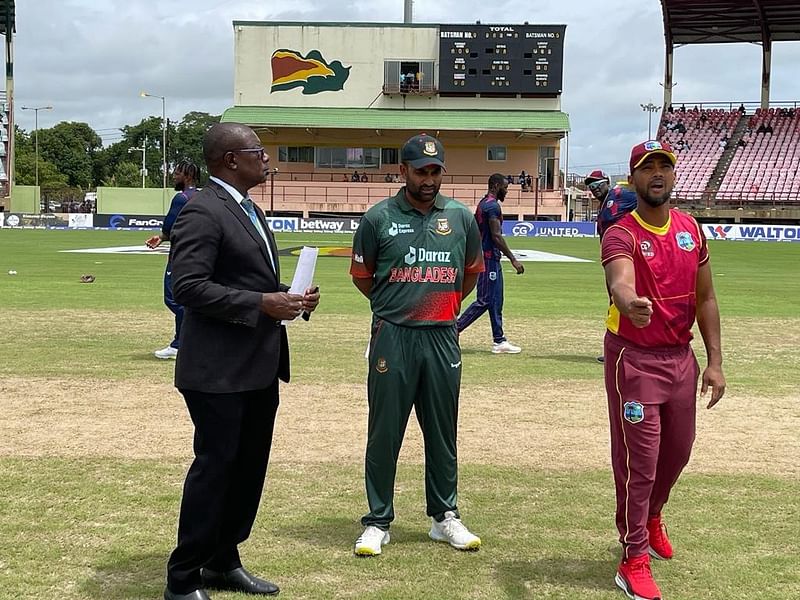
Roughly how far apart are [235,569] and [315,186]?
6159cm

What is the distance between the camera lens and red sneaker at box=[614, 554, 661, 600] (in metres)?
4.32

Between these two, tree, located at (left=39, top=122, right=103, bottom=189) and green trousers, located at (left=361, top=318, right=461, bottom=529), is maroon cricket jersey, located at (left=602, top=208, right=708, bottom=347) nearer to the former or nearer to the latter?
green trousers, located at (left=361, top=318, right=461, bottom=529)

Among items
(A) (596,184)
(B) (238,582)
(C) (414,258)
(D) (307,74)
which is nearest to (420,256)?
(C) (414,258)

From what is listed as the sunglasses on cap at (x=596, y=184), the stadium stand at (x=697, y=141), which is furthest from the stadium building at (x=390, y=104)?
the sunglasses on cap at (x=596, y=184)

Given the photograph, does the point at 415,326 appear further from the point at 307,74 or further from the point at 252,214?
the point at 307,74

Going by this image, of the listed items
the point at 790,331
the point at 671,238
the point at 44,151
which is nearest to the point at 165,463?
the point at 671,238

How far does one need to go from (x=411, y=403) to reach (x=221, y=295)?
153cm

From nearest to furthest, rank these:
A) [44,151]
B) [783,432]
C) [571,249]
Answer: [783,432], [571,249], [44,151]

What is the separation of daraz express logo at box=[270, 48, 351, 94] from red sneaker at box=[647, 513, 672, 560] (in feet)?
220

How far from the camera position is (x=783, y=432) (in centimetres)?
761

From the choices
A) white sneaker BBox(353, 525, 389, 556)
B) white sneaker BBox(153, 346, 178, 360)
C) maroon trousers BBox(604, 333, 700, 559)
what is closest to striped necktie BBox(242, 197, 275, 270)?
white sneaker BBox(353, 525, 389, 556)

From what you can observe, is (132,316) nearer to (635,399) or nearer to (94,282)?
(94,282)

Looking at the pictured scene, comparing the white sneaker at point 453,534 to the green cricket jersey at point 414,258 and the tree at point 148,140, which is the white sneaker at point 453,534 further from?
the tree at point 148,140

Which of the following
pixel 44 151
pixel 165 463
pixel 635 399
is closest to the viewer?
pixel 635 399
